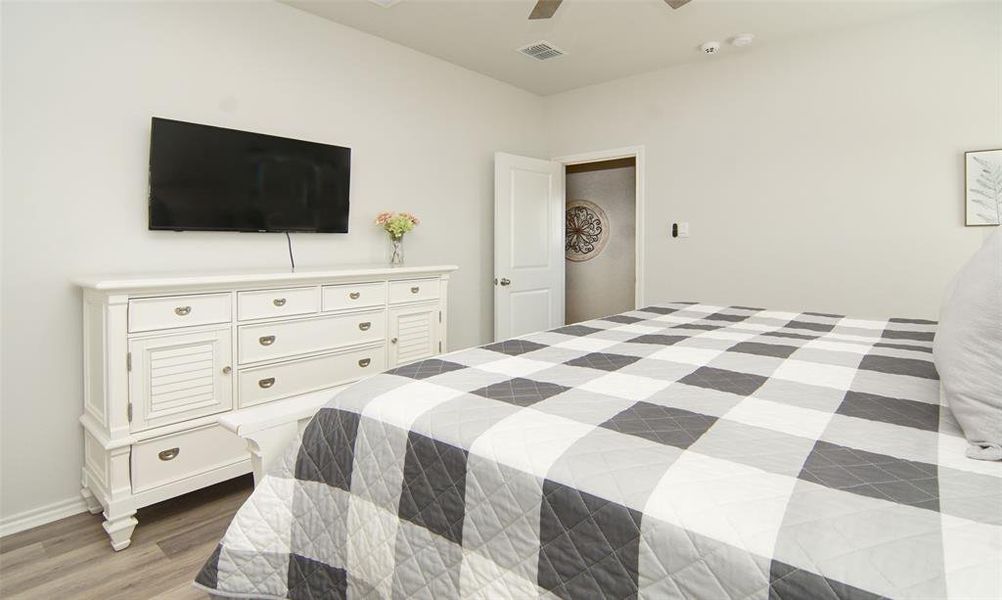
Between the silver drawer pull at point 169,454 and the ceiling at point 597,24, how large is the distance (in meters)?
2.51

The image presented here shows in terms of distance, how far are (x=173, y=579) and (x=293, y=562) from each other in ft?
3.51

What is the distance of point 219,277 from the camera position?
7.52 ft

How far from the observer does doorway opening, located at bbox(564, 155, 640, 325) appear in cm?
605

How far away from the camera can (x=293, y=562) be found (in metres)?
1.15

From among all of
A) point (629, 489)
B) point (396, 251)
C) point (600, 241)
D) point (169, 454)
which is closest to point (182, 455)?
point (169, 454)

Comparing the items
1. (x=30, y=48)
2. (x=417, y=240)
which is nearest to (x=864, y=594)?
(x=30, y=48)

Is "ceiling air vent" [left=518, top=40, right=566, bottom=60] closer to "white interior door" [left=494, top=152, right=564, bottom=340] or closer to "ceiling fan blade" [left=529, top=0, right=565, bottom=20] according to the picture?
"white interior door" [left=494, top=152, right=564, bottom=340]

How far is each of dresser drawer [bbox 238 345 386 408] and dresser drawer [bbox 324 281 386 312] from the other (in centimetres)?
26

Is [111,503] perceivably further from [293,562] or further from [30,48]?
[30,48]

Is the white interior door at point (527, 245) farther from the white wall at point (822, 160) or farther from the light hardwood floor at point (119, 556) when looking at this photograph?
the light hardwood floor at point (119, 556)

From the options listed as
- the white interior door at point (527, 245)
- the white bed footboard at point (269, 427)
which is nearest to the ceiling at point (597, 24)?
the white interior door at point (527, 245)

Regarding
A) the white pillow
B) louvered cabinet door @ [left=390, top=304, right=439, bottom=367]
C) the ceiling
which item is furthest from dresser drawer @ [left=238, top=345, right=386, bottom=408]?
the white pillow

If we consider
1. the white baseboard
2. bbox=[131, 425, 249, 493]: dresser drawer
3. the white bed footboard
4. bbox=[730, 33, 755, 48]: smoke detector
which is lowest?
the white baseboard

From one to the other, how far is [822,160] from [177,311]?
3886 mm
